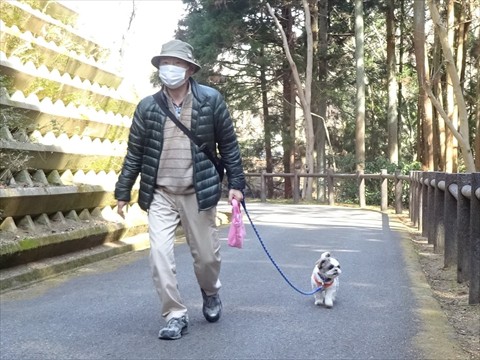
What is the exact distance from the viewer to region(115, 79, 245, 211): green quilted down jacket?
15.2 ft

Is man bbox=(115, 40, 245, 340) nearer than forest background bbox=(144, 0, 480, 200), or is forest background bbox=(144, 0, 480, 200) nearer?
man bbox=(115, 40, 245, 340)

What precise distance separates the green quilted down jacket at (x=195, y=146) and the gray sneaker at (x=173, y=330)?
816 mm

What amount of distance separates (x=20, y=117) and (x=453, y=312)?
219 inches

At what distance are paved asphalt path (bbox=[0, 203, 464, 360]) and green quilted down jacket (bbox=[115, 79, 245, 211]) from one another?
3.29ft

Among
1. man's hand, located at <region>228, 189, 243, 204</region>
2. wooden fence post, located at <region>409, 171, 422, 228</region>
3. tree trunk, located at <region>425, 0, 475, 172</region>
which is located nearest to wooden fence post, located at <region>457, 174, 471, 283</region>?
man's hand, located at <region>228, 189, 243, 204</region>

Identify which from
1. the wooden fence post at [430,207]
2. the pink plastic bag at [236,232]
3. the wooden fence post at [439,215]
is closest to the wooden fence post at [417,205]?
the wooden fence post at [430,207]

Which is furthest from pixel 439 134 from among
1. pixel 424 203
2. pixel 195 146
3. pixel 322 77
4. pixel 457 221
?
pixel 195 146

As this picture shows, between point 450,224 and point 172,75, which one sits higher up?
point 172,75

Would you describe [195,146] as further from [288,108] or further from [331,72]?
[288,108]

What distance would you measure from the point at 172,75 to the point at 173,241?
3.94 feet

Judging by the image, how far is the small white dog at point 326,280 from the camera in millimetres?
5488

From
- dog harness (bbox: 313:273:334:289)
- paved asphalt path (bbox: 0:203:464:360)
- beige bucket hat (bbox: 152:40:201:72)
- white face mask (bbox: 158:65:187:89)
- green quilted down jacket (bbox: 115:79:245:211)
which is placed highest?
beige bucket hat (bbox: 152:40:201:72)

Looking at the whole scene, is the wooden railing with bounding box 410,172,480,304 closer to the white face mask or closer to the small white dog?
the small white dog

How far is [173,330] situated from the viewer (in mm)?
4438
